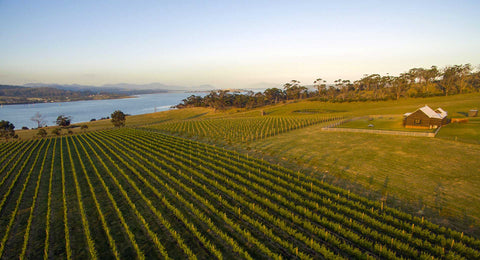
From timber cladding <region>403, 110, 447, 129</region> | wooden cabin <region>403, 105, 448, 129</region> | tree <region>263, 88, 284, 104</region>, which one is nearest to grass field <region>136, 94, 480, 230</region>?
timber cladding <region>403, 110, 447, 129</region>

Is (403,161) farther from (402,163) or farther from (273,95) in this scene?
(273,95)

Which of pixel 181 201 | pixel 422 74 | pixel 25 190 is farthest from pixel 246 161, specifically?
pixel 422 74

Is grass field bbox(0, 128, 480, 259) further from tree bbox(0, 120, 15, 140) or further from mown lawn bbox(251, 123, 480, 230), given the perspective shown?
tree bbox(0, 120, 15, 140)

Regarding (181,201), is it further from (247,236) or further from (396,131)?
(396,131)

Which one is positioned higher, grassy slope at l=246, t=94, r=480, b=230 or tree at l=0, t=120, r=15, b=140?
tree at l=0, t=120, r=15, b=140

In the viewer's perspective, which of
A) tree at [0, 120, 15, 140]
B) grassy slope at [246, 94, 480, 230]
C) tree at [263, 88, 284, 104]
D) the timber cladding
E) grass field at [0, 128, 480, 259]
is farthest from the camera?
tree at [263, 88, 284, 104]
